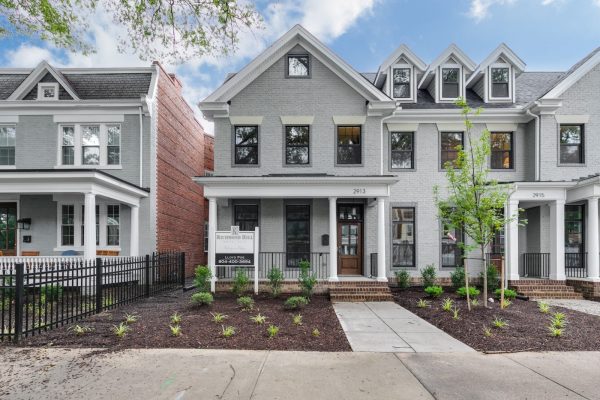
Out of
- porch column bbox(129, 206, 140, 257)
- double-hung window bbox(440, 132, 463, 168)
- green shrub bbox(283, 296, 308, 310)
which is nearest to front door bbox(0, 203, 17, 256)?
porch column bbox(129, 206, 140, 257)

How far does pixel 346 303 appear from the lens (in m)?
10.3

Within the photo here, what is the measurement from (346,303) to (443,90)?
964 centimetres

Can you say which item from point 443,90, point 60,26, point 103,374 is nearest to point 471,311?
point 103,374

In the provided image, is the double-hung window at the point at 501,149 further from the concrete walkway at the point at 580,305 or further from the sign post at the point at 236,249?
the sign post at the point at 236,249

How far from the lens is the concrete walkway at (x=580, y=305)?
31.1ft

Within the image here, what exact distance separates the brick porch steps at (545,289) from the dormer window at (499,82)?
24.5 feet

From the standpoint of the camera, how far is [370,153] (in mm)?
12695

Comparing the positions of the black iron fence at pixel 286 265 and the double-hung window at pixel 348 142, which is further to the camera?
the double-hung window at pixel 348 142

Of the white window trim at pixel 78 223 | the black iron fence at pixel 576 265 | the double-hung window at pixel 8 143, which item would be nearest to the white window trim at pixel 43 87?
the double-hung window at pixel 8 143

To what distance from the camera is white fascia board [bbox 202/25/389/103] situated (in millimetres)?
12461

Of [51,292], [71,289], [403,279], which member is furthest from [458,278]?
[51,292]

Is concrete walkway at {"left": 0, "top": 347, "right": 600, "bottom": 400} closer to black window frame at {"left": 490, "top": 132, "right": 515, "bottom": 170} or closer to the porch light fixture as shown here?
black window frame at {"left": 490, "top": 132, "right": 515, "bottom": 170}

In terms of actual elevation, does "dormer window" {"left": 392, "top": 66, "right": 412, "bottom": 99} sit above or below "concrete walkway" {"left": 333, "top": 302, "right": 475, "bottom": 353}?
above

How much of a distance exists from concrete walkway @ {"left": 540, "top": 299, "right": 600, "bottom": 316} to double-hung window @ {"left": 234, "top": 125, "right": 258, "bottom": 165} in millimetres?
11080
